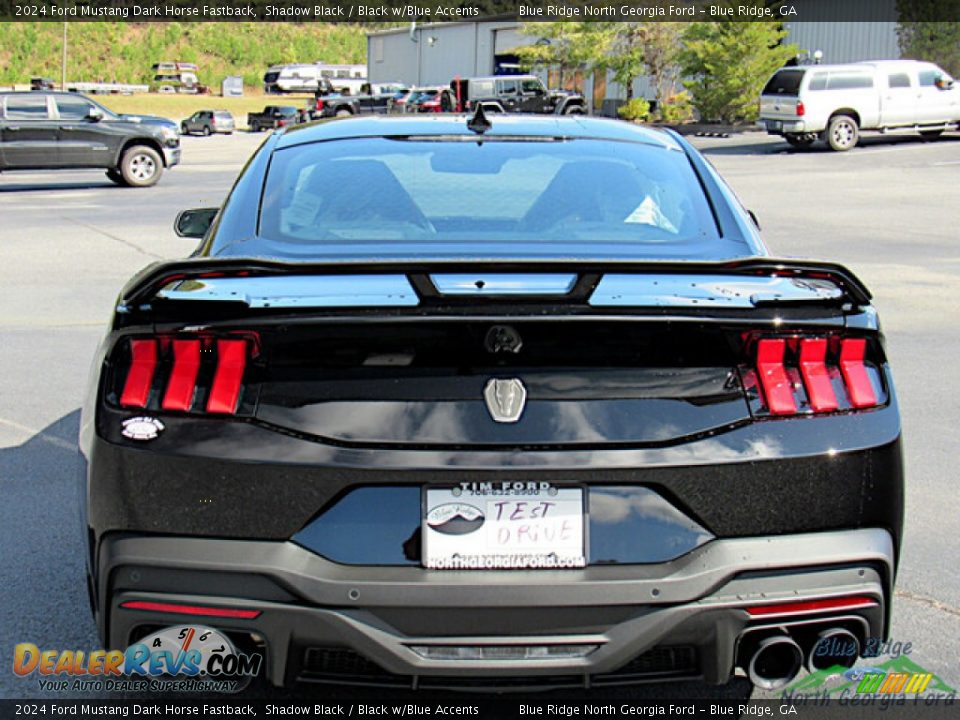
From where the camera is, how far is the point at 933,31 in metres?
40.0

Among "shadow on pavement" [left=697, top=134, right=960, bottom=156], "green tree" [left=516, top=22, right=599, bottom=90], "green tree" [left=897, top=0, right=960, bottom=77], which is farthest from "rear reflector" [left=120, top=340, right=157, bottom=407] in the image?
"green tree" [left=516, top=22, right=599, bottom=90]

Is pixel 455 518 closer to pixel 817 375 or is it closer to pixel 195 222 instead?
pixel 817 375

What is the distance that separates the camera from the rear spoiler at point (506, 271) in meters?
2.99

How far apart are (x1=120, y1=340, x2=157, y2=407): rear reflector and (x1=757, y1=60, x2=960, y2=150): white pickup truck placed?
1182 inches

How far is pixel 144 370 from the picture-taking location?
117 inches

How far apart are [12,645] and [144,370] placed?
4.73 feet

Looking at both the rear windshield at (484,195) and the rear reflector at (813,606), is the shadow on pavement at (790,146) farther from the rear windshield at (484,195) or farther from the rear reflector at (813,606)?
the rear reflector at (813,606)

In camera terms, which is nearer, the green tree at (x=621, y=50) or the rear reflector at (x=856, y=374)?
the rear reflector at (x=856, y=374)

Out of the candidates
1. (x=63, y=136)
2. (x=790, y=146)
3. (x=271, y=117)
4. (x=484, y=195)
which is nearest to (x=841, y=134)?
(x=790, y=146)

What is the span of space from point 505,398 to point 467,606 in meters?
0.48

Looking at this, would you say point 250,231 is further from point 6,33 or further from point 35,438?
point 6,33

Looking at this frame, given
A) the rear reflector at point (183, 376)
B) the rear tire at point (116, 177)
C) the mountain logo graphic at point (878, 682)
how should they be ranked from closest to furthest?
1. the rear reflector at point (183, 376)
2. the mountain logo graphic at point (878, 682)
3. the rear tire at point (116, 177)

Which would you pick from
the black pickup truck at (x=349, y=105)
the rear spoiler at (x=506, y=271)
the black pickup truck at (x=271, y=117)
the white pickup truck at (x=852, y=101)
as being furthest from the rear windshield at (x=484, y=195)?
the black pickup truck at (x=271, y=117)

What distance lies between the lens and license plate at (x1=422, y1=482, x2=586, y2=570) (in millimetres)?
2854
